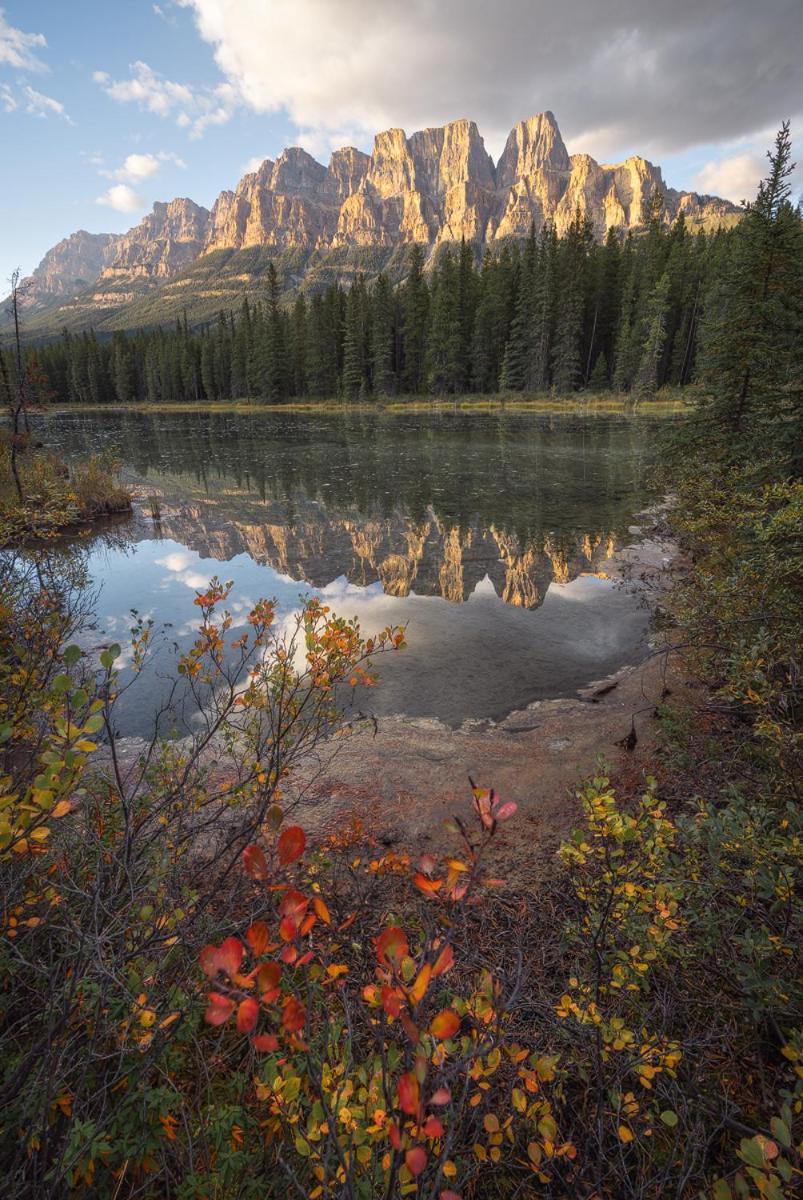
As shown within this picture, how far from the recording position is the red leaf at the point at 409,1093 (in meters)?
1.15

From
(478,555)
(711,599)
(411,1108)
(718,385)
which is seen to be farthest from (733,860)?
(718,385)

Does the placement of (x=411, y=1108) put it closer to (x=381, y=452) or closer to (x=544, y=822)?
(x=544, y=822)

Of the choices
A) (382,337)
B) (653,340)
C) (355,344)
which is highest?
(382,337)

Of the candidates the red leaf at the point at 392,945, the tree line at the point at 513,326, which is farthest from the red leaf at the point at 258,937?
the tree line at the point at 513,326

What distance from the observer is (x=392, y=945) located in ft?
4.25

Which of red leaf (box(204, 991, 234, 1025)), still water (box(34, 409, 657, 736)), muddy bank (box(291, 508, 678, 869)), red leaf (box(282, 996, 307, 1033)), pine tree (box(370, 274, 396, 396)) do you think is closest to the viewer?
red leaf (box(204, 991, 234, 1025))

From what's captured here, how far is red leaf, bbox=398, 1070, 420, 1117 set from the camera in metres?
1.15

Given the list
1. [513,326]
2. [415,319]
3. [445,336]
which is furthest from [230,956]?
[415,319]

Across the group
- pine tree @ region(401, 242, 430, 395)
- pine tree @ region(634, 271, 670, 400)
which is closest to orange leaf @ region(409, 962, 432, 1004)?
pine tree @ region(634, 271, 670, 400)

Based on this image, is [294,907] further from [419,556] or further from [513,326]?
[513,326]

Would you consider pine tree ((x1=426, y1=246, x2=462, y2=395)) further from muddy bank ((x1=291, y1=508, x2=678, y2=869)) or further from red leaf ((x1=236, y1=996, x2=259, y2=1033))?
red leaf ((x1=236, y1=996, x2=259, y2=1033))

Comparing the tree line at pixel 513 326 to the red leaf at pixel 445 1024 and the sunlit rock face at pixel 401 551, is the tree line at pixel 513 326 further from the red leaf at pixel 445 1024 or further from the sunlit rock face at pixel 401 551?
the red leaf at pixel 445 1024

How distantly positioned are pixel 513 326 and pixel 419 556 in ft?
187

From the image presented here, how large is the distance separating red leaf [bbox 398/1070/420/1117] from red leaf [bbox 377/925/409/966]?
0.22 meters
